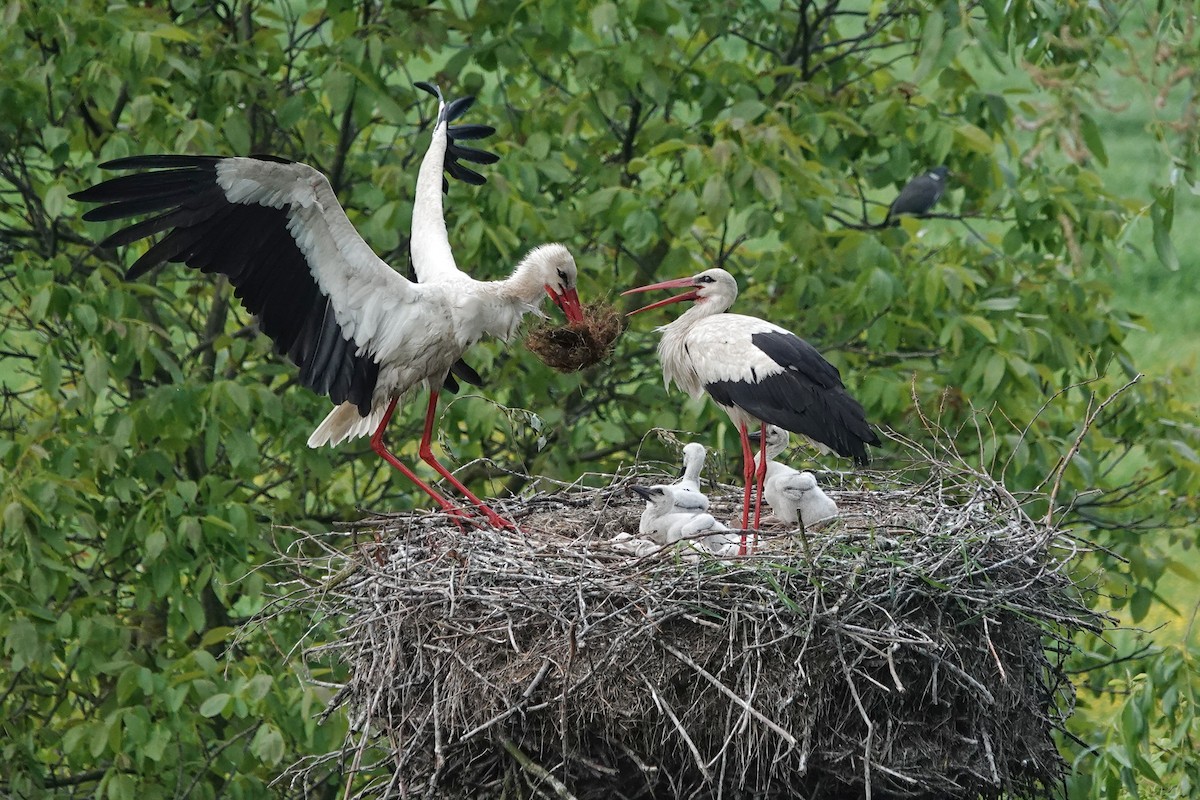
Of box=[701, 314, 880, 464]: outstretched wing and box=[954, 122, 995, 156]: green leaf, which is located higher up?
box=[954, 122, 995, 156]: green leaf

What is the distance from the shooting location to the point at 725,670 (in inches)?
176

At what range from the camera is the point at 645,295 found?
7953 millimetres

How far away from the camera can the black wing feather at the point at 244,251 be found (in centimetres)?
523

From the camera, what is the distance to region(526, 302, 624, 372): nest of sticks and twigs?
19.0ft

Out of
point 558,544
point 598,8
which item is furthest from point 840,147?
point 558,544

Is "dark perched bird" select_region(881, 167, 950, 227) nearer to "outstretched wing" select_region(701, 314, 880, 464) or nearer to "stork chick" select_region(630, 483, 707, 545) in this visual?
"outstretched wing" select_region(701, 314, 880, 464)

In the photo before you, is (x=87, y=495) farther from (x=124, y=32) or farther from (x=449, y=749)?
(x=449, y=749)

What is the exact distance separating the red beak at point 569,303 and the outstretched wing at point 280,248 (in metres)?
0.53

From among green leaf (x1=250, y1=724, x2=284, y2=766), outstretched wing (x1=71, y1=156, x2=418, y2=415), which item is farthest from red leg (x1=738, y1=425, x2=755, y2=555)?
green leaf (x1=250, y1=724, x2=284, y2=766)

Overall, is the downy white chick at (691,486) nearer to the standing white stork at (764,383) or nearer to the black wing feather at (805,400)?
the standing white stork at (764,383)

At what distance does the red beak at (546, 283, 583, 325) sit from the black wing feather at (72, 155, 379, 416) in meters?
0.73

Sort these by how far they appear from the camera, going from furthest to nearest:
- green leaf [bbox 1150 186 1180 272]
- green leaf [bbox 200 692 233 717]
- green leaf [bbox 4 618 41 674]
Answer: green leaf [bbox 4 618 41 674]
green leaf [bbox 200 692 233 717]
green leaf [bbox 1150 186 1180 272]

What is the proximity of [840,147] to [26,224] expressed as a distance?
4272mm

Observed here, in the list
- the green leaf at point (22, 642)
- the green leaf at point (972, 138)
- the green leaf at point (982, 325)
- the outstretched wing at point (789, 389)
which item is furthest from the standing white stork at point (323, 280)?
the green leaf at point (972, 138)
